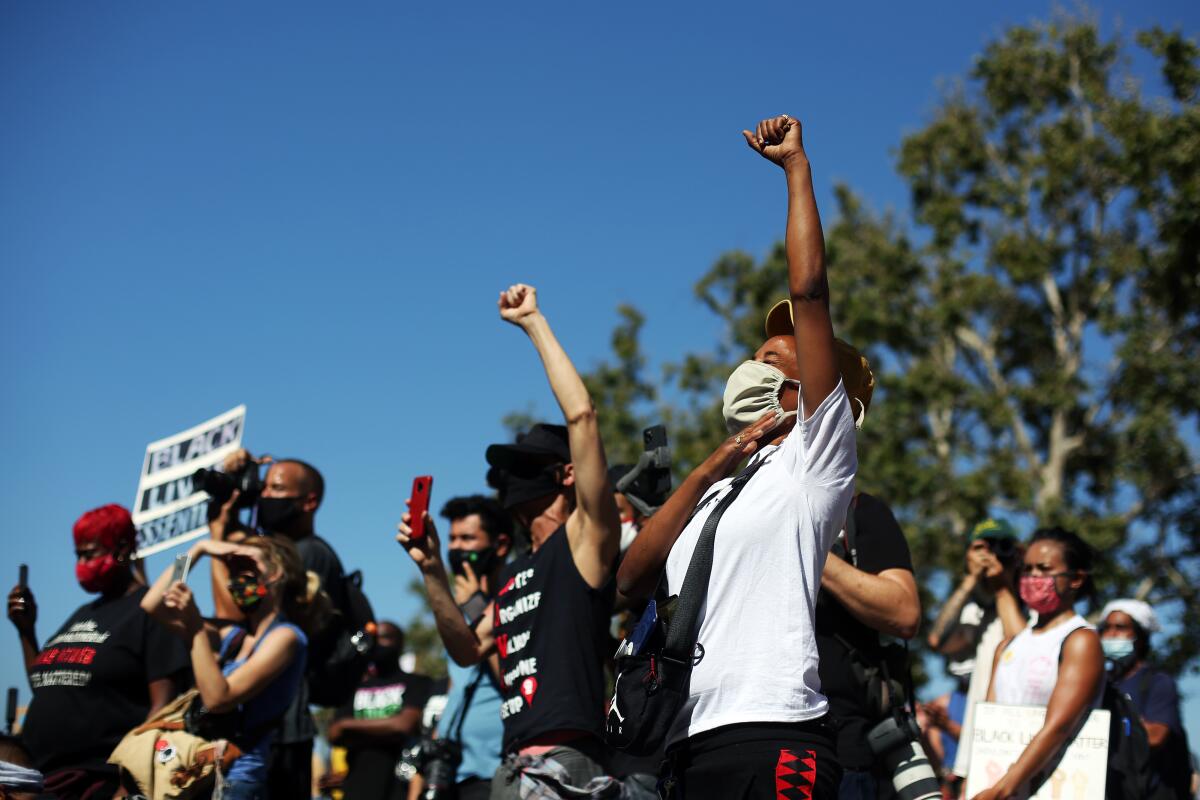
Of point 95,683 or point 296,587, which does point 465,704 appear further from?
point 95,683

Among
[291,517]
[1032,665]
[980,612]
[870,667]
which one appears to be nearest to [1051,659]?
[1032,665]

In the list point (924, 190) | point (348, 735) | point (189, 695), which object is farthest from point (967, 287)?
point (189, 695)

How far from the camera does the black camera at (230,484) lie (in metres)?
6.12

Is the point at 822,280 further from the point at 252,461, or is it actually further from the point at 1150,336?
the point at 1150,336

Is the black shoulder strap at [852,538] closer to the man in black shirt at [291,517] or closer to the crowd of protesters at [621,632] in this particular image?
the crowd of protesters at [621,632]

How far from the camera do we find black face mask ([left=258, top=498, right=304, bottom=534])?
20.6 ft

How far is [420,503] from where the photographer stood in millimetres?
Answer: 4273

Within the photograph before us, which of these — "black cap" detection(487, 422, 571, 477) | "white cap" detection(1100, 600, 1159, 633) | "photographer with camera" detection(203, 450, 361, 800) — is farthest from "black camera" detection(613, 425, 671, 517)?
"white cap" detection(1100, 600, 1159, 633)

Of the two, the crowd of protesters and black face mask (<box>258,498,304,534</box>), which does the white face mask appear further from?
black face mask (<box>258,498,304,534</box>)

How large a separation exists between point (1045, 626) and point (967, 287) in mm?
18562

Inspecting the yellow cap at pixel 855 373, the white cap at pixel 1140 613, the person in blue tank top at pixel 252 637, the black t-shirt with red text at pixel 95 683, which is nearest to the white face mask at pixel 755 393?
the yellow cap at pixel 855 373

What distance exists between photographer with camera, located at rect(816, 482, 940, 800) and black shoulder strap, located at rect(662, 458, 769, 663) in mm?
712

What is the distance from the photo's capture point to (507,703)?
412 centimetres

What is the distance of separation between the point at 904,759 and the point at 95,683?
11.8ft
